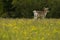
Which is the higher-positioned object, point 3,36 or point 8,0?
point 3,36

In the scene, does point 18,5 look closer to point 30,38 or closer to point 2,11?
point 2,11

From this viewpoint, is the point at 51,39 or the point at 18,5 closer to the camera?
the point at 51,39

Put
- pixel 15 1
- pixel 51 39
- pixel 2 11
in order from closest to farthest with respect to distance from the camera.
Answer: pixel 51 39, pixel 15 1, pixel 2 11

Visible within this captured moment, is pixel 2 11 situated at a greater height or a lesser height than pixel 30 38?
lesser

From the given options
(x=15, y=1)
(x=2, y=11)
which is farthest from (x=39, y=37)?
(x=2, y=11)

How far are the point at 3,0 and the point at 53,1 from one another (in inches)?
246

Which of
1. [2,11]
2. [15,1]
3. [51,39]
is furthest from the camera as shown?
[2,11]

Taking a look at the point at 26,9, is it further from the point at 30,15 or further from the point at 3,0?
the point at 3,0

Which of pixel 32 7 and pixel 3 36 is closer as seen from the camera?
pixel 3 36

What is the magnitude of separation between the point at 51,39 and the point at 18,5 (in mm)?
23673

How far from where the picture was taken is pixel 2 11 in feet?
118

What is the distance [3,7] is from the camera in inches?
1441

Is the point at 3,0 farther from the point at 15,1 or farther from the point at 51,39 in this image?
the point at 51,39

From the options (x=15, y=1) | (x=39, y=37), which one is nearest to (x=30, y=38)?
(x=39, y=37)
